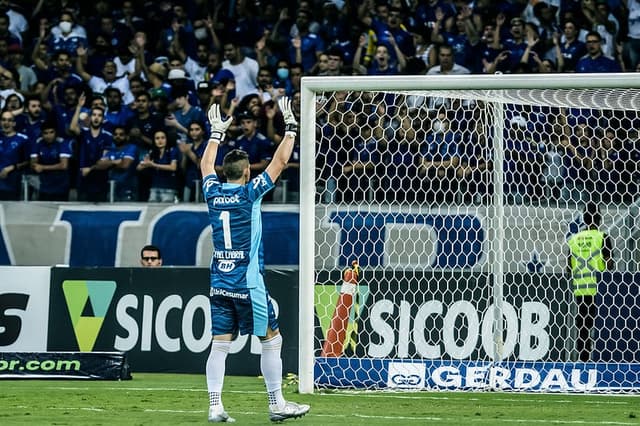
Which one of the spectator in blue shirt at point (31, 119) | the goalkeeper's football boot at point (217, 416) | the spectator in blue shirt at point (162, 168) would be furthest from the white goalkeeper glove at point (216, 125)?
the spectator in blue shirt at point (31, 119)

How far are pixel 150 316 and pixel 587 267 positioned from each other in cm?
492

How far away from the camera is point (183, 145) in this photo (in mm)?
16391

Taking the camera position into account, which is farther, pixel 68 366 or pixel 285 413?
pixel 68 366

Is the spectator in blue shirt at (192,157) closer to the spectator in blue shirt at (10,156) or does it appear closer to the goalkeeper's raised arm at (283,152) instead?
the spectator in blue shirt at (10,156)

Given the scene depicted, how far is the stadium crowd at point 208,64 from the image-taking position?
53.2 ft

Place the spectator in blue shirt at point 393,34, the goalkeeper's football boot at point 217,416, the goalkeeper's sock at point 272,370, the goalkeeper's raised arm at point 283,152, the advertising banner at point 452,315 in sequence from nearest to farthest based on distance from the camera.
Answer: the goalkeeper's football boot at point 217,416
the goalkeeper's sock at point 272,370
the goalkeeper's raised arm at point 283,152
the advertising banner at point 452,315
the spectator in blue shirt at point 393,34

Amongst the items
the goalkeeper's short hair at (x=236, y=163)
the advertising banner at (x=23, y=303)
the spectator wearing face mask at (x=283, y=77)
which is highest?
the spectator wearing face mask at (x=283, y=77)

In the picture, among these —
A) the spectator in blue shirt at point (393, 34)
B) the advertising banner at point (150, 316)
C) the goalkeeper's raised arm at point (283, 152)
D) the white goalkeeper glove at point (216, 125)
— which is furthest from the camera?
the spectator in blue shirt at point (393, 34)

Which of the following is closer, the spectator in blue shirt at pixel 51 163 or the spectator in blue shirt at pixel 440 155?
the spectator in blue shirt at pixel 440 155

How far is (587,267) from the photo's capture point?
42.1 feet

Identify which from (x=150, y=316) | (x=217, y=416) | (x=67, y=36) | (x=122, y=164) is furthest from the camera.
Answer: (x=67, y=36)

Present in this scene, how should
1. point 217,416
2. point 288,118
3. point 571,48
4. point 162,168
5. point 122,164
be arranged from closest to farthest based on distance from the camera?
point 217,416, point 288,118, point 162,168, point 122,164, point 571,48

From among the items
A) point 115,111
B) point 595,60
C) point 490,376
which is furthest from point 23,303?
point 595,60

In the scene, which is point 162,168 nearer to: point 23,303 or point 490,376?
point 23,303
